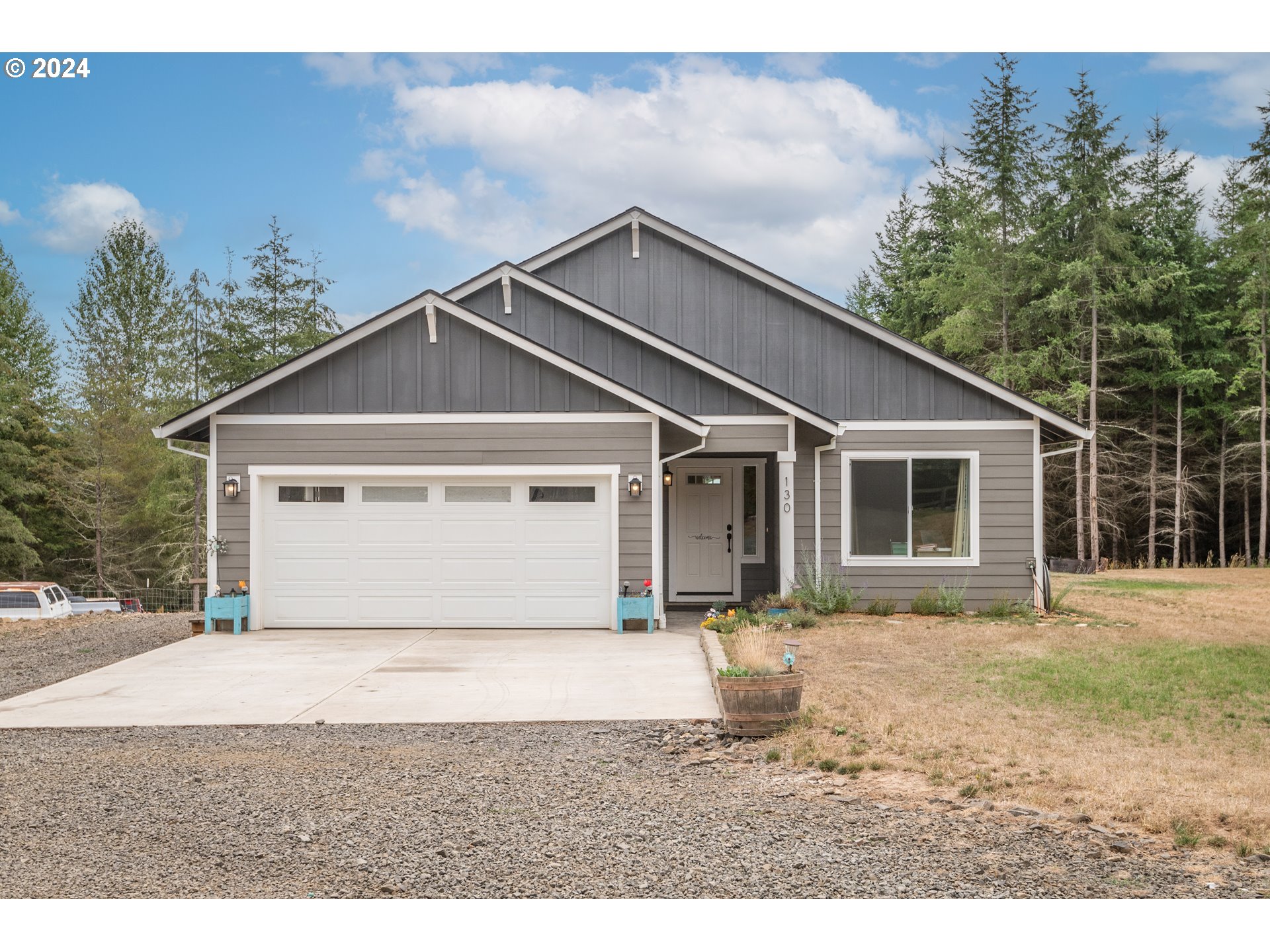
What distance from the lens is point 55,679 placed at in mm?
8961

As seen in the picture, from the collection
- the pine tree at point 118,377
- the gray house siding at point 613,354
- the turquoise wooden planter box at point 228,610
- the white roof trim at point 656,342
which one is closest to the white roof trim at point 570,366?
the gray house siding at point 613,354

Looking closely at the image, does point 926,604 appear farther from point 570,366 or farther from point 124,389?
point 124,389

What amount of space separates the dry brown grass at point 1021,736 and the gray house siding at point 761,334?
11.8 ft

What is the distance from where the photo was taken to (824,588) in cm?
1305

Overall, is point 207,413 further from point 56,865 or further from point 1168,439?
point 1168,439

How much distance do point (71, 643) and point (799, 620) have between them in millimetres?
8862

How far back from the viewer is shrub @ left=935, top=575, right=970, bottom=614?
1298cm

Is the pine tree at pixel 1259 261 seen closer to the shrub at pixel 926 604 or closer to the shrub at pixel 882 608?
the shrub at pixel 926 604

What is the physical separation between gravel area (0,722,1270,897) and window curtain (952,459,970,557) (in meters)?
8.16

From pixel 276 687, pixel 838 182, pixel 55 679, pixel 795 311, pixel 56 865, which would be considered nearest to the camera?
Result: pixel 56 865

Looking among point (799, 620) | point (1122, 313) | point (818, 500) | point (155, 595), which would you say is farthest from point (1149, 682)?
point (155, 595)

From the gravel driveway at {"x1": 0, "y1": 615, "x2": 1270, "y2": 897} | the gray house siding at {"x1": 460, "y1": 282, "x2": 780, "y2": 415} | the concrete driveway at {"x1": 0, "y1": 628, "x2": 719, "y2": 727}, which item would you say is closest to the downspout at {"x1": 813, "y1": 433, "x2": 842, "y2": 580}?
the gray house siding at {"x1": 460, "y1": 282, "x2": 780, "y2": 415}
